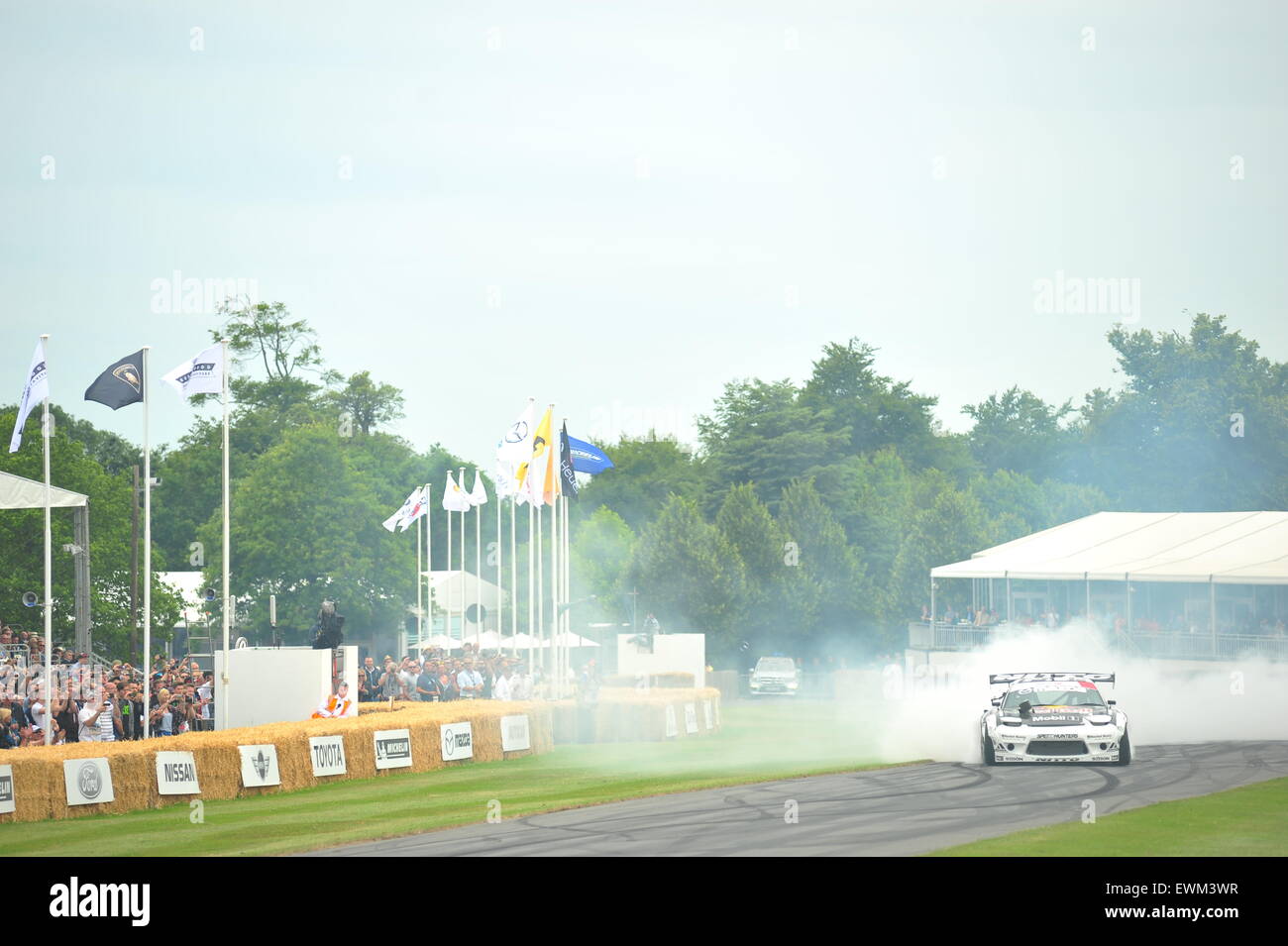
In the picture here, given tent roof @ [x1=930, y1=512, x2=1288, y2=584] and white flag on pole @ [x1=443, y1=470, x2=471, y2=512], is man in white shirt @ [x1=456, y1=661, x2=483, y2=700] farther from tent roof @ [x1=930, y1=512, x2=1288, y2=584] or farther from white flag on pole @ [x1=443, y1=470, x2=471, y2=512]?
tent roof @ [x1=930, y1=512, x2=1288, y2=584]

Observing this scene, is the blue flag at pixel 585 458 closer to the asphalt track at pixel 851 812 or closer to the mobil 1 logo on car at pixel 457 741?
the mobil 1 logo on car at pixel 457 741

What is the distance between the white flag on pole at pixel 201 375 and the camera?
29.3 meters

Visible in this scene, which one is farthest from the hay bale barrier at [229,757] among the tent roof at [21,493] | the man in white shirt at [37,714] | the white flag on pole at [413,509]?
the white flag on pole at [413,509]

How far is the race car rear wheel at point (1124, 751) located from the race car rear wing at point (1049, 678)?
5.03ft

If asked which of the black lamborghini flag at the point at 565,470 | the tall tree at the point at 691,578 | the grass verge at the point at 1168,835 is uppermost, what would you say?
the black lamborghini flag at the point at 565,470

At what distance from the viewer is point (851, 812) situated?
66.4 feet

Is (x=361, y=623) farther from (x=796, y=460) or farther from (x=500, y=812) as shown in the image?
(x=500, y=812)

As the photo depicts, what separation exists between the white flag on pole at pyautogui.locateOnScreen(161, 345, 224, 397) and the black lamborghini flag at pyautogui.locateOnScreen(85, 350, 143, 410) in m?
0.59

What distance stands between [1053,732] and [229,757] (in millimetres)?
13646

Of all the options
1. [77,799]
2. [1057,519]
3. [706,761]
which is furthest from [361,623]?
[77,799]

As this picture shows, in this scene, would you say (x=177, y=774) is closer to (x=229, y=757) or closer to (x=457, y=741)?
(x=229, y=757)

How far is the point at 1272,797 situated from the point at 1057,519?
65.6 m

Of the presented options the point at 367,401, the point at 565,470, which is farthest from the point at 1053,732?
the point at 367,401

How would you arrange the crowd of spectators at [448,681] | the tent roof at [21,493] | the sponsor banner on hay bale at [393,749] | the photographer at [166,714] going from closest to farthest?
the sponsor banner on hay bale at [393,749] < the photographer at [166,714] < the tent roof at [21,493] < the crowd of spectators at [448,681]
